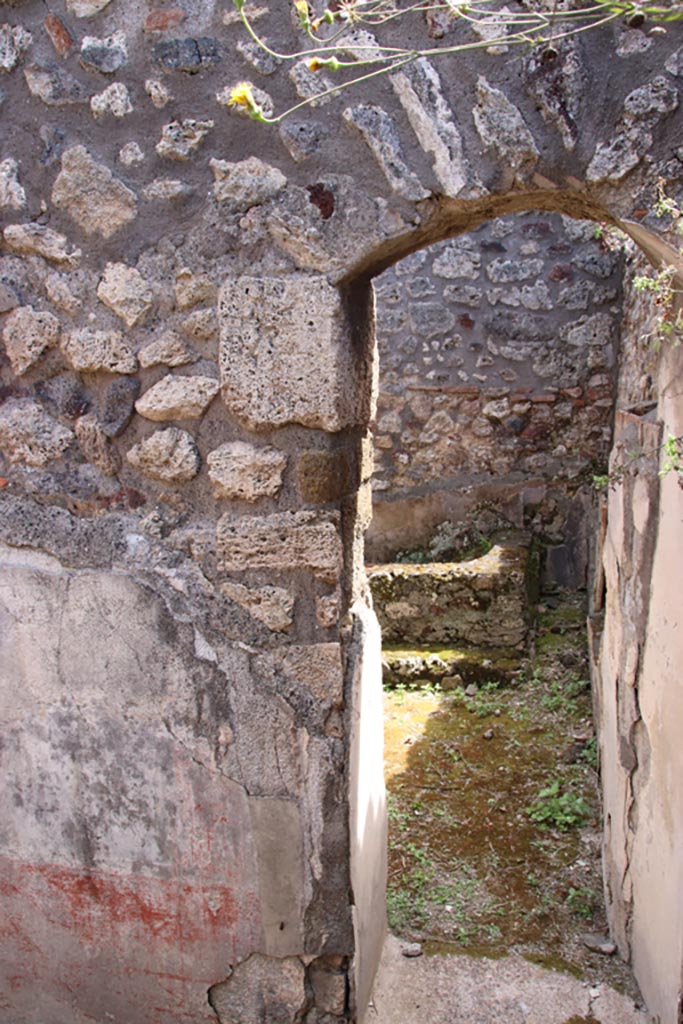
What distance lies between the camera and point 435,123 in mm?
1736

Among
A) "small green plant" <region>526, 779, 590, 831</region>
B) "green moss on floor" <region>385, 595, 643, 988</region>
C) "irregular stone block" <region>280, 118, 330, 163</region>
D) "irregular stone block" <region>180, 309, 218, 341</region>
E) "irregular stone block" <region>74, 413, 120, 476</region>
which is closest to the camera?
"irregular stone block" <region>280, 118, 330, 163</region>

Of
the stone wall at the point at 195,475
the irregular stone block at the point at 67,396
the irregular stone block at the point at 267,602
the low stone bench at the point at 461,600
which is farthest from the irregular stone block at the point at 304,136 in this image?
the low stone bench at the point at 461,600

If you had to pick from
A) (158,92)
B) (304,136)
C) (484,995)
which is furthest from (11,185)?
(484,995)

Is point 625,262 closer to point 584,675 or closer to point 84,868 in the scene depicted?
point 584,675

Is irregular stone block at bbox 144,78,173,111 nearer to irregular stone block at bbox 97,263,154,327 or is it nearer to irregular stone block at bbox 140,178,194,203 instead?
irregular stone block at bbox 140,178,194,203

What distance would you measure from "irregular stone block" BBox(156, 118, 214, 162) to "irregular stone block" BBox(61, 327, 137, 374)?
0.44 metres

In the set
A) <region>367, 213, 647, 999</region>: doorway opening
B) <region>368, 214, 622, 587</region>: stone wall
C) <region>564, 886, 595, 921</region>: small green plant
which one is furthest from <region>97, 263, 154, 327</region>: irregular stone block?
<region>368, 214, 622, 587</region>: stone wall

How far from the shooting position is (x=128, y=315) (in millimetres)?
1956

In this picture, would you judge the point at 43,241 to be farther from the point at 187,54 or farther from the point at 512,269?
the point at 512,269

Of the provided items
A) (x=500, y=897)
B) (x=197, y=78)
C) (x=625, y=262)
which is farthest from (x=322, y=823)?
(x=625, y=262)

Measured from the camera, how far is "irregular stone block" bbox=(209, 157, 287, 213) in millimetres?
1844

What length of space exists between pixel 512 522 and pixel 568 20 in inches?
168

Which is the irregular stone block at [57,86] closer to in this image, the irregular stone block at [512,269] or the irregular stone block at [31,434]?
the irregular stone block at [31,434]

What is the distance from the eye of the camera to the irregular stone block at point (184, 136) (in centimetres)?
187
